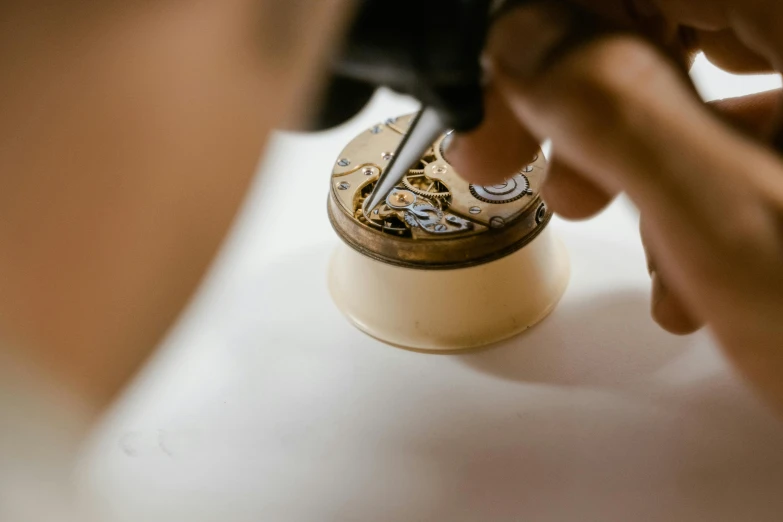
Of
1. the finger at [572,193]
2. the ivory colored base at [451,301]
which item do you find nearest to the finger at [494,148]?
the finger at [572,193]

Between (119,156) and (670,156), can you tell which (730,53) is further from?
(119,156)

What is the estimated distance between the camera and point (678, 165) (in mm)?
225

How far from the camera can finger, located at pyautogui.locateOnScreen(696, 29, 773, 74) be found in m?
0.39

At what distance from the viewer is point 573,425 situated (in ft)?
1.44

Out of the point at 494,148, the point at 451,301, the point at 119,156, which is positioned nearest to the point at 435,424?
the point at 451,301

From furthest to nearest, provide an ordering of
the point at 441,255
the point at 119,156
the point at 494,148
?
the point at 441,255, the point at 494,148, the point at 119,156

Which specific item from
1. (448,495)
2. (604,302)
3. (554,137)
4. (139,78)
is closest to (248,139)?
(139,78)

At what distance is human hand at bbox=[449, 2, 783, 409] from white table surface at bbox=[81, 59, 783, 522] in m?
0.19

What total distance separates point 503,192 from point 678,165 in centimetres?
27

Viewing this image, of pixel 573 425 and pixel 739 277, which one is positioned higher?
pixel 739 277

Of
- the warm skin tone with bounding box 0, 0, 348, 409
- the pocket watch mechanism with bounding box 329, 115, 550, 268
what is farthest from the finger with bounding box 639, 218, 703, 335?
the warm skin tone with bounding box 0, 0, 348, 409

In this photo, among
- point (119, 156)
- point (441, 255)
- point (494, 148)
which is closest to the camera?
point (119, 156)

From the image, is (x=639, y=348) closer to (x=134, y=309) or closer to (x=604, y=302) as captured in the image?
(x=604, y=302)

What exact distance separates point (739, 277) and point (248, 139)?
160 mm
